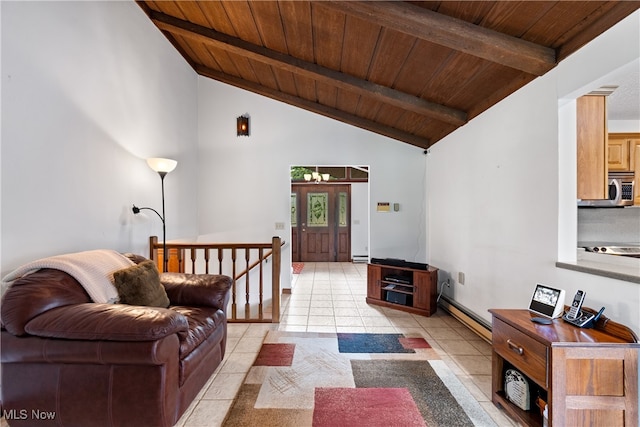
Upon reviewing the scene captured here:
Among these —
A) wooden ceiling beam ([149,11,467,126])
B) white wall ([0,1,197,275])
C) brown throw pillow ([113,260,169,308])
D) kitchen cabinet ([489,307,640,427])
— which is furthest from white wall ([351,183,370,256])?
kitchen cabinet ([489,307,640,427])

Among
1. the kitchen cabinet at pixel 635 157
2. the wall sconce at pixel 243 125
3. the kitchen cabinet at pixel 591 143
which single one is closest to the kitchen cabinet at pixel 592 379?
the kitchen cabinet at pixel 591 143

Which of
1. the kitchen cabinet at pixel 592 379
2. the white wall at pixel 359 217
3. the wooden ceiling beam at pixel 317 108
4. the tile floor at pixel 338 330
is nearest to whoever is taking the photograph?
the kitchen cabinet at pixel 592 379

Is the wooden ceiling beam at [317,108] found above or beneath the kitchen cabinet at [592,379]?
above

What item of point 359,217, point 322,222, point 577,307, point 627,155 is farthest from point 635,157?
point 322,222

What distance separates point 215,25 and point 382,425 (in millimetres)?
3768

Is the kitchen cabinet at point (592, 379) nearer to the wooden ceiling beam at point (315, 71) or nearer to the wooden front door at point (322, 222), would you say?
the wooden ceiling beam at point (315, 71)

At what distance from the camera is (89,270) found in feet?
5.77

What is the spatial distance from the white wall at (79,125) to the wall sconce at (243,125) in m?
1.08

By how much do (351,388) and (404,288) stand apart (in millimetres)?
1948

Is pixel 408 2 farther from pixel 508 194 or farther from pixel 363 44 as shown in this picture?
pixel 508 194

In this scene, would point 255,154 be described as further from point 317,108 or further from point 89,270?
point 89,270

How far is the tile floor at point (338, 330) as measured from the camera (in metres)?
1.81

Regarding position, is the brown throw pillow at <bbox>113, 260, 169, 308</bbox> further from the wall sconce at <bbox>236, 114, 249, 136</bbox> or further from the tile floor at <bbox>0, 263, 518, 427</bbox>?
the wall sconce at <bbox>236, 114, 249, 136</bbox>

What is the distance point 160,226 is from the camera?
332 centimetres
